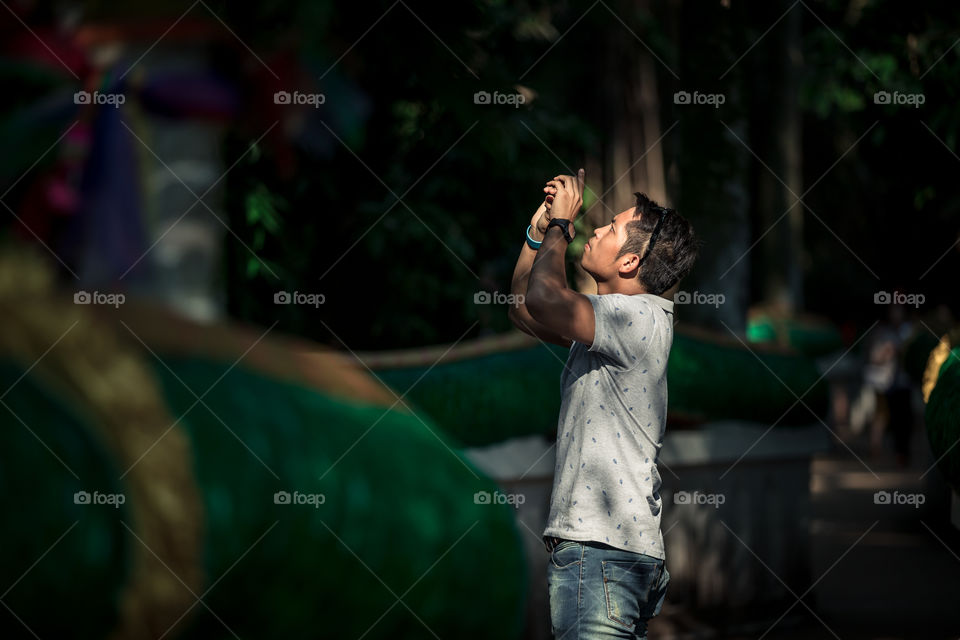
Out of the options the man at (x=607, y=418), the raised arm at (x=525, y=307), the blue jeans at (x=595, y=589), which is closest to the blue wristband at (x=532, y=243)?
the raised arm at (x=525, y=307)

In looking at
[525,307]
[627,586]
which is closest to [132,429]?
[525,307]

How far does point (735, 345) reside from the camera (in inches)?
268

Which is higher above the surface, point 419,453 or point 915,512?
point 915,512

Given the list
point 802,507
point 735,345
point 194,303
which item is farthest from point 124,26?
point 802,507

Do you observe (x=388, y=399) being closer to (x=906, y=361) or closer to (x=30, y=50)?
(x=30, y=50)

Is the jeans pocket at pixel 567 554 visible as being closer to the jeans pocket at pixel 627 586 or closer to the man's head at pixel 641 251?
the jeans pocket at pixel 627 586

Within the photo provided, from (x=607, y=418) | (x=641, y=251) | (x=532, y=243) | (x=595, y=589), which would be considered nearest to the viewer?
(x=595, y=589)

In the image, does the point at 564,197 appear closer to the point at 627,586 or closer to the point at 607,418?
the point at 607,418

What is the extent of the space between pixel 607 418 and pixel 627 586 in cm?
41

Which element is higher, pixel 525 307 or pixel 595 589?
pixel 525 307

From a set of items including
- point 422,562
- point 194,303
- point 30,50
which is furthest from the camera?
point 422,562

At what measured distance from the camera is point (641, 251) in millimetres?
3209

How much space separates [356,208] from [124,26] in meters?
7.76

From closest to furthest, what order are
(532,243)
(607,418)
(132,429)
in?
(132,429), (607,418), (532,243)
